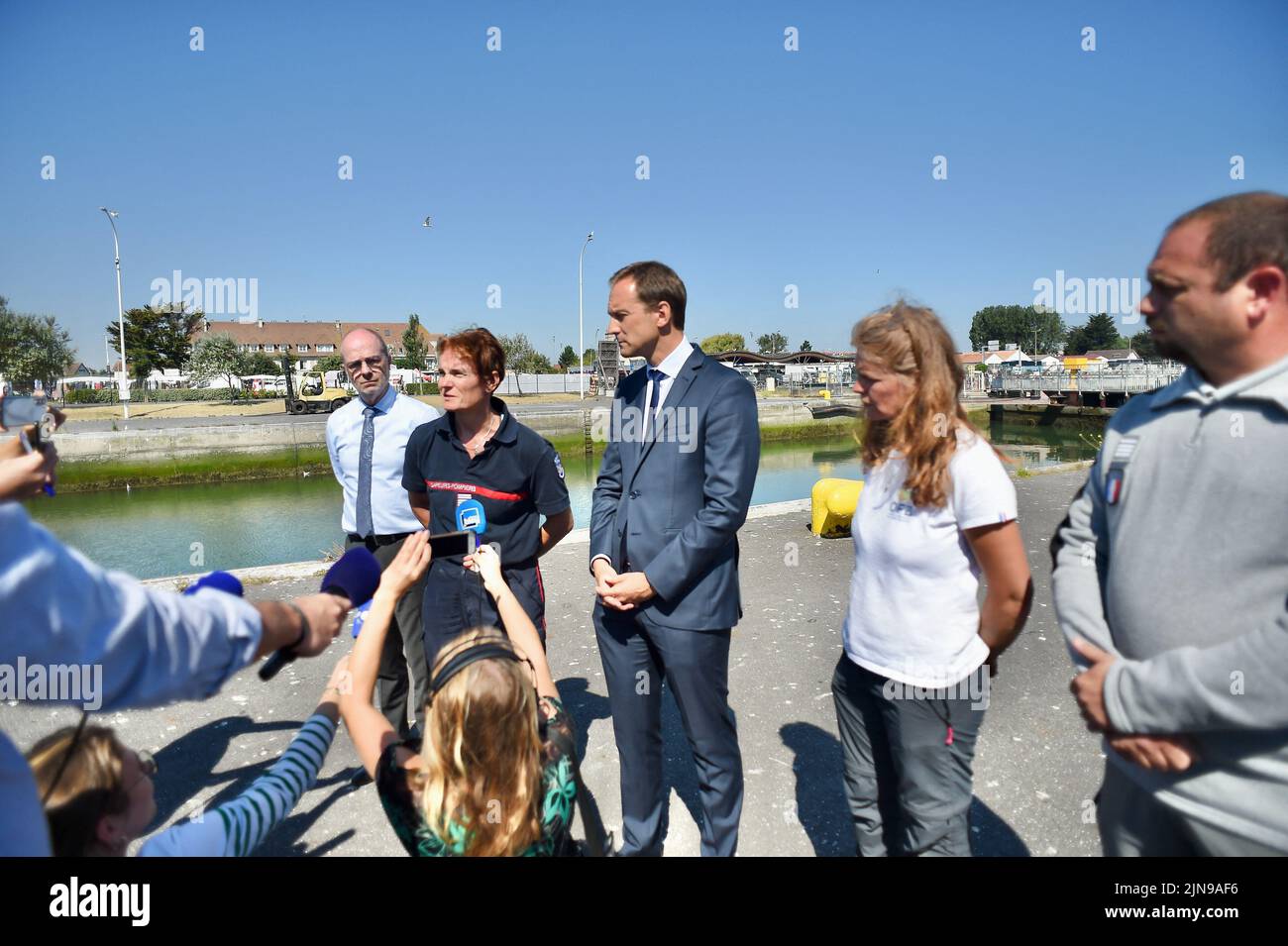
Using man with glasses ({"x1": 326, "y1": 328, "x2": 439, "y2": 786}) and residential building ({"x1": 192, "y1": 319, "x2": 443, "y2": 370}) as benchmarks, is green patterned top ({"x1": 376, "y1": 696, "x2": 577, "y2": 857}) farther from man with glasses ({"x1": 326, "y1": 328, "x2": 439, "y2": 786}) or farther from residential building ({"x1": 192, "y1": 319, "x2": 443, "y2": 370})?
residential building ({"x1": 192, "y1": 319, "x2": 443, "y2": 370})

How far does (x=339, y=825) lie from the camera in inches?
117

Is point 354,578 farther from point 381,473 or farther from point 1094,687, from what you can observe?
point 381,473

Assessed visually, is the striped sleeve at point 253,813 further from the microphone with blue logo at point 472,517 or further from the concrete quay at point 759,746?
the microphone with blue logo at point 472,517

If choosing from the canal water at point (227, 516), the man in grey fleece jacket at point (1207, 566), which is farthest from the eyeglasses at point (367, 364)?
the canal water at point (227, 516)

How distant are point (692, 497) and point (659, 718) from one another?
87cm

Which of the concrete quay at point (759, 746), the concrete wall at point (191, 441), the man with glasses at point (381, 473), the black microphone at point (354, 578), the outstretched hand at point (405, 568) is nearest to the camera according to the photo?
the black microphone at point (354, 578)

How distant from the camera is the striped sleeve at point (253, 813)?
1529mm

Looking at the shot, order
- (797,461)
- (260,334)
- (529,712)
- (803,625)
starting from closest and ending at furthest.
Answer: (529,712) < (803,625) < (797,461) < (260,334)

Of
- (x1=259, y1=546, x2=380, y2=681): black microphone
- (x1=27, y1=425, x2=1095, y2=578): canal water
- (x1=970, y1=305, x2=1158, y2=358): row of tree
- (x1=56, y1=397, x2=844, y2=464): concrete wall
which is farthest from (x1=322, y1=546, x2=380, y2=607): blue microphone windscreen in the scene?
(x1=970, y1=305, x2=1158, y2=358): row of tree

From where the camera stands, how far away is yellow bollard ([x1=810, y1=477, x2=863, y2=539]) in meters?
7.34

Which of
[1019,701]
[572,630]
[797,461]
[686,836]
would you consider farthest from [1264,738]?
[797,461]

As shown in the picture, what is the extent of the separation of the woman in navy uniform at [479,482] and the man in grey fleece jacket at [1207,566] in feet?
7.30
